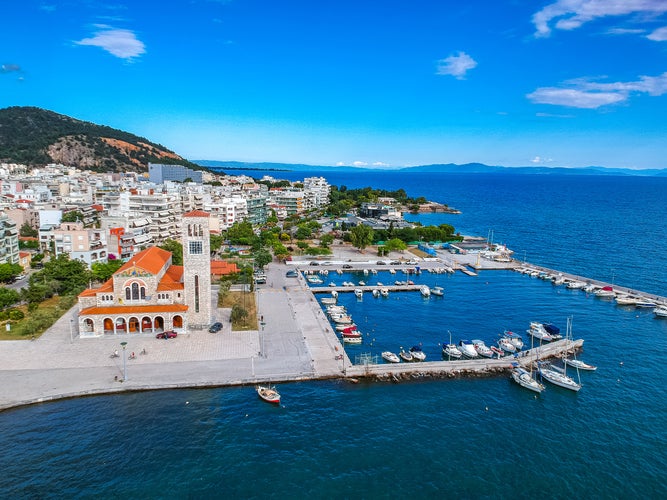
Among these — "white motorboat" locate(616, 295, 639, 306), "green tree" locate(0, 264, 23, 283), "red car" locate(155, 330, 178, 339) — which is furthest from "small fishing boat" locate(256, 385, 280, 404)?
"white motorboat" locate(616, 295, 639, 306)

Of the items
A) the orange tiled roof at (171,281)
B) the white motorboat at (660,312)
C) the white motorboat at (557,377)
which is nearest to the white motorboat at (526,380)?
the white motorboat at (557,377)

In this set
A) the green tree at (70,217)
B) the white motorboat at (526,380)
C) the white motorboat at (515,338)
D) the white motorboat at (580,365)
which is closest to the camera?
the white motorboat at (526,380)

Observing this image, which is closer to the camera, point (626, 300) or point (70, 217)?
point (626, 300)

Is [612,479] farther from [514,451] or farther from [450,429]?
[450,429]

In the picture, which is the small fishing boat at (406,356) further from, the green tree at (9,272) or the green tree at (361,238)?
the green tree at (9,272)

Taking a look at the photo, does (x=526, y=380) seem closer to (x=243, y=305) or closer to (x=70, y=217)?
(x=243, y=305)

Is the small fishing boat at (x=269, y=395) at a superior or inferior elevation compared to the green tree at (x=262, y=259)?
inferior

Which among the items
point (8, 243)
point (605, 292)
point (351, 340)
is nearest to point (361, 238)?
point (605, 292)
